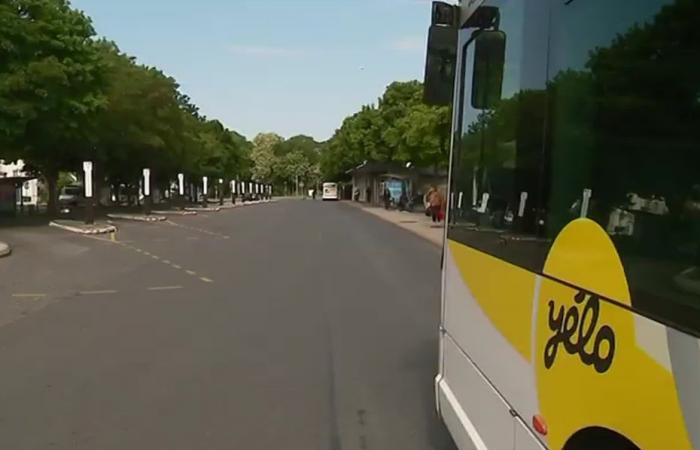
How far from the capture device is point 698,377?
214 cm

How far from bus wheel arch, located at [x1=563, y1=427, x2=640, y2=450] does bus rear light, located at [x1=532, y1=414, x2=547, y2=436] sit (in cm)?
22

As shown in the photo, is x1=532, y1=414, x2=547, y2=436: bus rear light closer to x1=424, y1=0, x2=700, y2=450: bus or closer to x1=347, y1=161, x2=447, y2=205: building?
x1=424, y1=0, x2=700, y2=450: bus

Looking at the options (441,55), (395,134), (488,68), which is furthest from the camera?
(395,134)

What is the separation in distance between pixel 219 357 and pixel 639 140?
695cm

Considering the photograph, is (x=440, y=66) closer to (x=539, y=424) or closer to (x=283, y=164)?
(x=539, y=424)


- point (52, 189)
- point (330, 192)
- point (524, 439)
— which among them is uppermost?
point (524, 439)

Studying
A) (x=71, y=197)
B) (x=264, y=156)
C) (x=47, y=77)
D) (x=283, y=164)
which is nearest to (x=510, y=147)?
(x=47, y=77)

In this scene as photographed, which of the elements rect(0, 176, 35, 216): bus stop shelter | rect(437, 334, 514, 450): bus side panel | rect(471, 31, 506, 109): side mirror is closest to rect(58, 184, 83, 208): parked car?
rect(0, 176, 35, 216): bus stop shelter

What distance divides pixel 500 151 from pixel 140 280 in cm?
1398

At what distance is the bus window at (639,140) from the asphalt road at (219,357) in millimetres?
3368

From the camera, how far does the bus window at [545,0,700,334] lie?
94.1 inches

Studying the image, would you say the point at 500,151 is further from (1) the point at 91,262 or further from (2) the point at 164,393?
(1) the point at 91,262

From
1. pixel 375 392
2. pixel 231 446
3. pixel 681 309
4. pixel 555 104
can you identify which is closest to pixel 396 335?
pixel 375 392

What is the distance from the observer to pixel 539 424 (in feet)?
10.9
